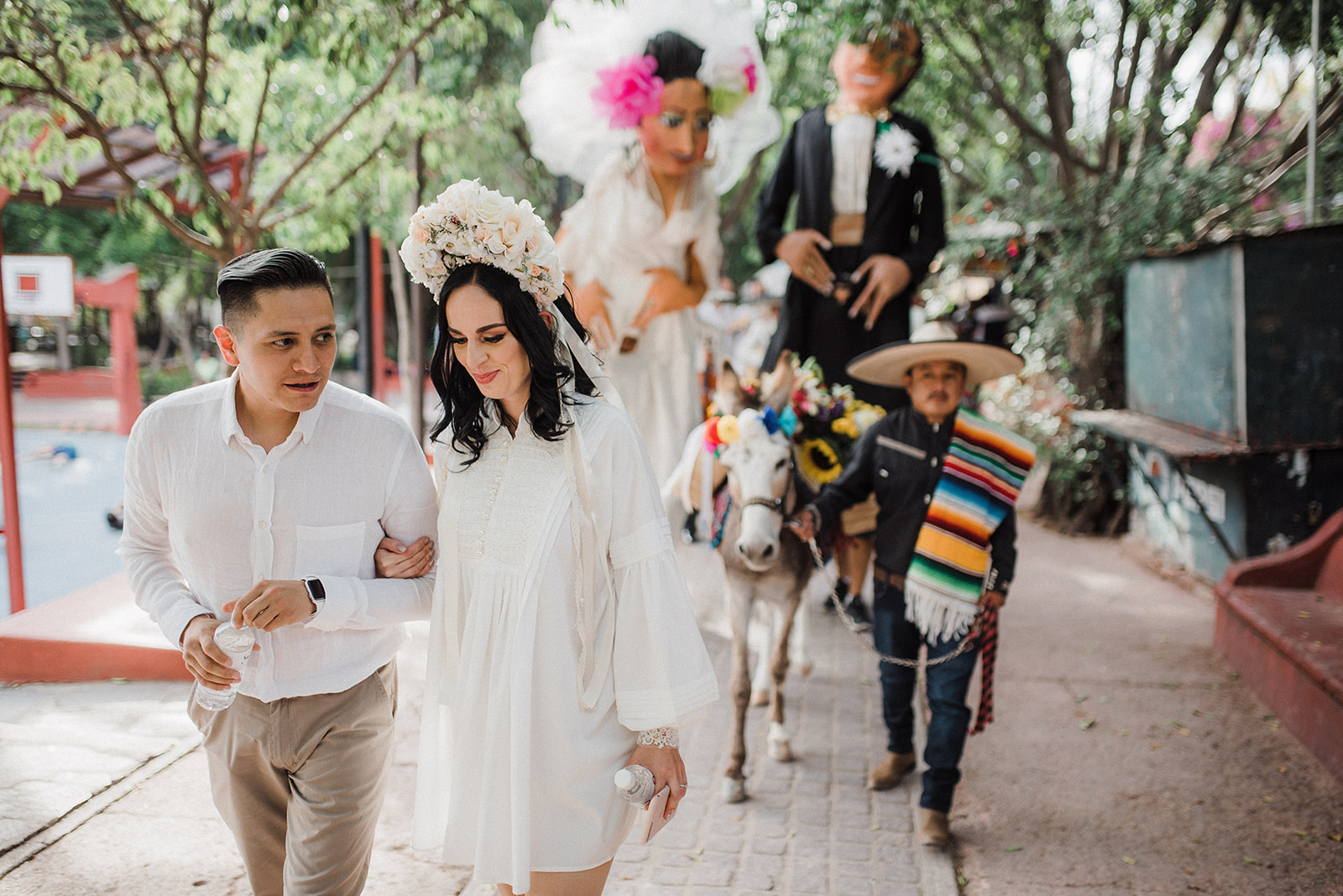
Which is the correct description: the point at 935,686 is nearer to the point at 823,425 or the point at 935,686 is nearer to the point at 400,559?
the point at 823,425

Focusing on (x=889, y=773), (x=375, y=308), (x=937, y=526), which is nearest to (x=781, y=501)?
(x=937, y=526)

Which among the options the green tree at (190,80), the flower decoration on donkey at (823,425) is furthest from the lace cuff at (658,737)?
the green tree at (190,80)

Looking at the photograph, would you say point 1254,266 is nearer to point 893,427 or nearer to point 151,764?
point 893,427

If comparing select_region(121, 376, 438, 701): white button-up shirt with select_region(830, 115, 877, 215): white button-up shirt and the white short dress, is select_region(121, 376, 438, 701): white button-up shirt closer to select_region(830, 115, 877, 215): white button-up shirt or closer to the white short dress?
the white short dress

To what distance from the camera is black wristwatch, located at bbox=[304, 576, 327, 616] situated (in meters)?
1.99

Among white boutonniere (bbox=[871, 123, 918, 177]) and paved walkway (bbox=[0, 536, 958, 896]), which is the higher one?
white boutonniere (bbox=[871, 123, 918, 177])

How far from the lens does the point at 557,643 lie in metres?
2.00

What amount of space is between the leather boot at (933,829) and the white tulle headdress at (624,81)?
345 centimetres

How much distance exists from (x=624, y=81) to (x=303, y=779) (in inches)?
146

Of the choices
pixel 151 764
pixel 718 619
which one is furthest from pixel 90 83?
pixel 718 619

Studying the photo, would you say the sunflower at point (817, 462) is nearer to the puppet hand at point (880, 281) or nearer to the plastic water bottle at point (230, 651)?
the puppet hand at point (880, 281)

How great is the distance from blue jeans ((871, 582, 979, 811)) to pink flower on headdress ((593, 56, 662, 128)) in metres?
2.67

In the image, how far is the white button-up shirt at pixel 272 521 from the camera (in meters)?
2.09

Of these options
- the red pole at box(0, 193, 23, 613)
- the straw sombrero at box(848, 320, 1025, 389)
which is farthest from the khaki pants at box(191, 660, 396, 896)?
the red pole at box(0, 193, 23, 613)
